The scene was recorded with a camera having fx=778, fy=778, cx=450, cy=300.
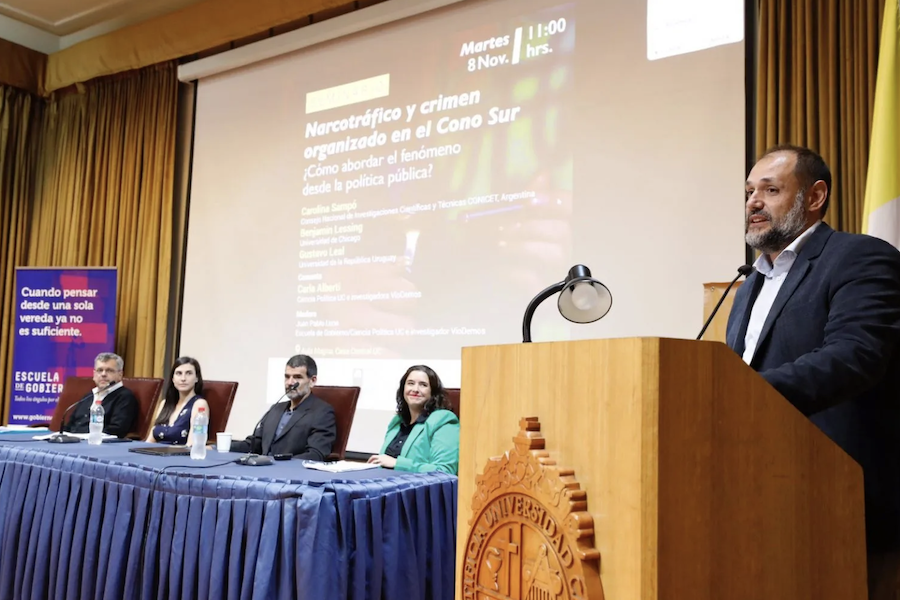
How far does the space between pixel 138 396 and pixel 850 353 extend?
4.09 meters

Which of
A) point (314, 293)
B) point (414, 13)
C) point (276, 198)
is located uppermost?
point (414, 13)

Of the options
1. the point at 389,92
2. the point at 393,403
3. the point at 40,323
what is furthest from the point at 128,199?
the point at 393,403

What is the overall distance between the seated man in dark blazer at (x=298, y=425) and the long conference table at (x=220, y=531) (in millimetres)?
658

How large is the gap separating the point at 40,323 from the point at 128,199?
1.20m

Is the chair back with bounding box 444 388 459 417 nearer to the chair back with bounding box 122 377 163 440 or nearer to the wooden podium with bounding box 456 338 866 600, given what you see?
the chair back with bounding box 122 377 163 440

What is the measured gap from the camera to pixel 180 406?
411 centimetres

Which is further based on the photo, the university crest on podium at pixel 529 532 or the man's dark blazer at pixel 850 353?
the man's dark blazer at pixel 850 353

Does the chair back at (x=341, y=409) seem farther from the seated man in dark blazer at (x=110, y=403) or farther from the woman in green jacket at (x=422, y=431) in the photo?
the seated man in dark blazer at (x=110, y=403)

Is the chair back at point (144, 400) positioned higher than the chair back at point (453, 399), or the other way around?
the chair back at point (453, 399)

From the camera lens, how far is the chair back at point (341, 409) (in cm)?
350

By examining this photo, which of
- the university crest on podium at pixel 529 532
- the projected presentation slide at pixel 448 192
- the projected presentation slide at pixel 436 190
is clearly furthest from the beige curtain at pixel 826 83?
the university crest on podium at pixel 529 532

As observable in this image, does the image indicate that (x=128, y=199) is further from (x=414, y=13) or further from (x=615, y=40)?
(x=615, y=40)

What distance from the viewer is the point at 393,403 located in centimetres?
456

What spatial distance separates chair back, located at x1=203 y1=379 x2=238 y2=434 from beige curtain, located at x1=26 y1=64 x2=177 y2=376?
2.08 m
